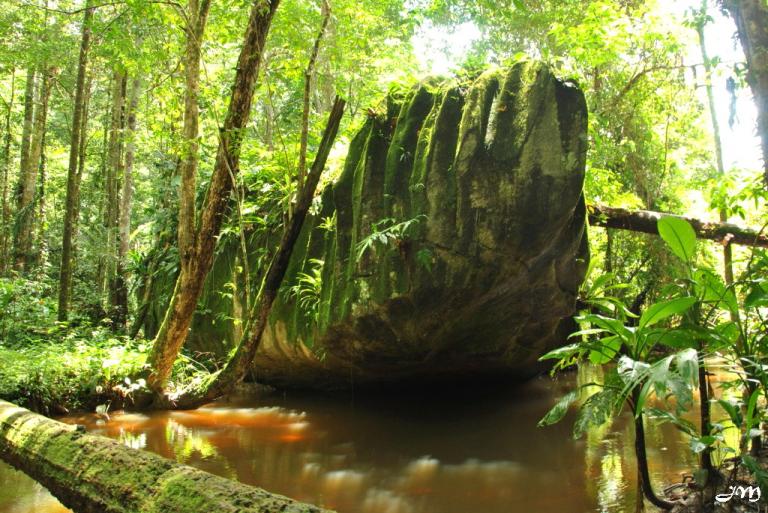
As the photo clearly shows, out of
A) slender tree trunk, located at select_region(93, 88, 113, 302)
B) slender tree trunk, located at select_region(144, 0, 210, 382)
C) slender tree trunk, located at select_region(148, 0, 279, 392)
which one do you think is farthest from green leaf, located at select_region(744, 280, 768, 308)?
slender tree trunk, located at select_region(93, 88, 113, 302)

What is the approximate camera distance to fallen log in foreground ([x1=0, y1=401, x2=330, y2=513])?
77.5 inches

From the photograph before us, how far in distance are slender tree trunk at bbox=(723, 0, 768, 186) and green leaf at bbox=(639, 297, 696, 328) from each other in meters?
2.22

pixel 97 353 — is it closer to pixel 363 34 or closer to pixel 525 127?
pixel 363 34

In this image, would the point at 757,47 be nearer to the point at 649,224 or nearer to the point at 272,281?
the point at 649,224

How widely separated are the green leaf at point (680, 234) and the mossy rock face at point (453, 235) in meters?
1.93

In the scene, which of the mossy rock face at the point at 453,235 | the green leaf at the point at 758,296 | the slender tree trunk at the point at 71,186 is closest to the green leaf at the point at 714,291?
the green leaf at the point at 758,296

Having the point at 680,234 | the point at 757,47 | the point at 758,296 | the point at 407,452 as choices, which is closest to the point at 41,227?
the point at 407,452

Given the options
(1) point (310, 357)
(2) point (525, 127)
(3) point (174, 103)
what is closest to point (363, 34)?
(3) point (174, 103)

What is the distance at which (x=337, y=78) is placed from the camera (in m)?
6.64

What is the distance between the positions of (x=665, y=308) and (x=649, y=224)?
5.19 metres

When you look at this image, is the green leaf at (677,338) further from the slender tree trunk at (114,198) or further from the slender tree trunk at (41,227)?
the slender tree trunk at (41,227)

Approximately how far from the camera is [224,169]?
599 cm

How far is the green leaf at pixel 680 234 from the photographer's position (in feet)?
10.8

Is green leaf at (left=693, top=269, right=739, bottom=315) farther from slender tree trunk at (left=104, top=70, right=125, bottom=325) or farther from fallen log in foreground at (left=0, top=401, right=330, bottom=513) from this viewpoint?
slender tree trunk at (left=104, top=70, right=125, bottom=325)
